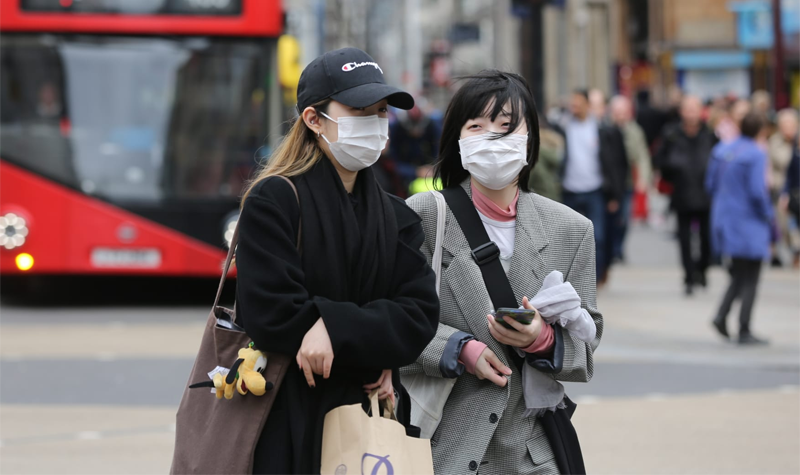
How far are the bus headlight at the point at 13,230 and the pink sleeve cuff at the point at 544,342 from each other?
9102mm

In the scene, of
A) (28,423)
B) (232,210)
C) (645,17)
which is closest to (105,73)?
(232,210)

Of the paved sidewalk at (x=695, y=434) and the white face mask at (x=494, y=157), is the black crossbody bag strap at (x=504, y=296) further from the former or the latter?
the paved sidewalk at (x=695, y=434)

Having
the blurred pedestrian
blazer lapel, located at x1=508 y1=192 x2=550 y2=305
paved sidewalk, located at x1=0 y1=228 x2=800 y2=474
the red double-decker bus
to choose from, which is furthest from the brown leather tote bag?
the red double-decker bus

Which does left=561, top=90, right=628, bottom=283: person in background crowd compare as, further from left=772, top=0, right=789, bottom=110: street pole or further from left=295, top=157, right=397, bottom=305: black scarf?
left=295, top=157, right=397, bottom=305: black scarf

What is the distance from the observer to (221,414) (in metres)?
3.00

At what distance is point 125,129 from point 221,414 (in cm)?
916

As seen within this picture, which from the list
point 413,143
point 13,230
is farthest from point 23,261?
point 413,143

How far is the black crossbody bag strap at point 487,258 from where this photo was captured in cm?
346

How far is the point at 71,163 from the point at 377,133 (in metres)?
9.16

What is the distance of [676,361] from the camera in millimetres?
9422

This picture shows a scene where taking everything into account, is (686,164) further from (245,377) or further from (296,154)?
(245,377)

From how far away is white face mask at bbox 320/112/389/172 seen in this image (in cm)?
306

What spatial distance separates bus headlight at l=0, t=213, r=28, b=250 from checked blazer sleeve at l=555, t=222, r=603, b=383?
900 centimetres

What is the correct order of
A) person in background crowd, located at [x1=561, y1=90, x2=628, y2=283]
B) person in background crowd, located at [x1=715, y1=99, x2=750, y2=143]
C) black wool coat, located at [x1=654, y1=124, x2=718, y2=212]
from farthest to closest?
person in background crowd, located at [x1=715, y1=99, x2=750, y2=143], black wool coat, located at [x1=654, y1=124, x2=718, y2=212], person in background crowd, located at [x1=561, y1=90, x2=628, y2=283]
